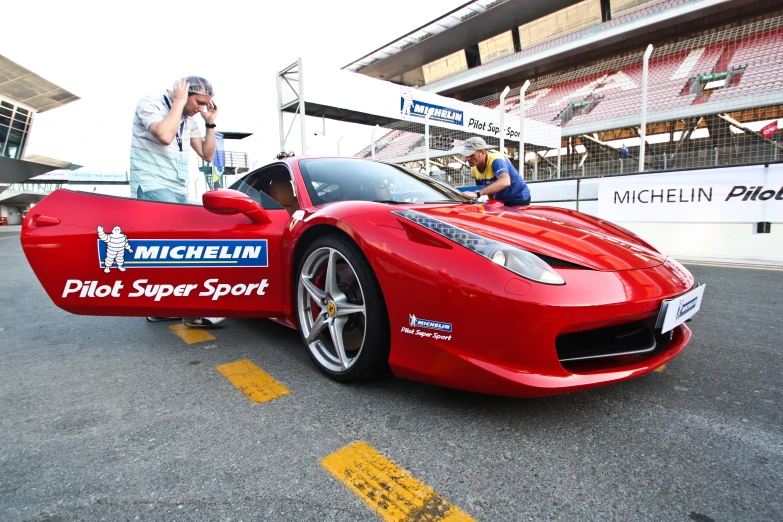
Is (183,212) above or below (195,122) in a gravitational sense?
below

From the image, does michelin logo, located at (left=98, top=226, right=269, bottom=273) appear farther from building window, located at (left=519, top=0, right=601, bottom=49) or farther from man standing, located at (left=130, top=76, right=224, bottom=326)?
building window, located at (left=519, top=0, right=601, bottom=49)

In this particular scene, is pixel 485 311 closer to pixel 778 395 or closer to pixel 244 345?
pixel 778 395

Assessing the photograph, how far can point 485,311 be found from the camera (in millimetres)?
1403

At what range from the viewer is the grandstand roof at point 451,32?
24156 mm

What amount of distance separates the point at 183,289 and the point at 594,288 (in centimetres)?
198

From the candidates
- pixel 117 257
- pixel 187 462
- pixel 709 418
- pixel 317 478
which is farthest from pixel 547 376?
pixel 117 257

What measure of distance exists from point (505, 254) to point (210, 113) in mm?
2692

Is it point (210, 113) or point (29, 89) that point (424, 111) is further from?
point (29, 89)

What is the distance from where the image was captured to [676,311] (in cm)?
159

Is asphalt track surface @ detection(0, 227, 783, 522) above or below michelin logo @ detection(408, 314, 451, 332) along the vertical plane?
below

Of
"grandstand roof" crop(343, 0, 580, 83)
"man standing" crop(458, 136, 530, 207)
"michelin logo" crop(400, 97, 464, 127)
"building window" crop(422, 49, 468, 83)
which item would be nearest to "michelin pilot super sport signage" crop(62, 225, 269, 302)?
"man standing" crop(458, 136, 530, 207)

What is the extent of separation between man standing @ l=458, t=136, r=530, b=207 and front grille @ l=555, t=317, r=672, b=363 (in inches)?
105

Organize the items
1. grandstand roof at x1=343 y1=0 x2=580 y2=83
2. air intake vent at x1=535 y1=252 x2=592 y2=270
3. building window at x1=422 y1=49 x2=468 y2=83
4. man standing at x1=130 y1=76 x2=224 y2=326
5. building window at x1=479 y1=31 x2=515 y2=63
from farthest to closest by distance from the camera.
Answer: building window at x1=422 y1=49 x2=468 y2=83 → building window at x1=479 y1=31 x2=515 y2=63 → grandstand roof at x1=343 y1=0 x2=580 y2=83 → man standing at x1=130 y1=76 x2=224 y2=326 → air intake vent at x1=535 y1=252 x2=592 y2=270

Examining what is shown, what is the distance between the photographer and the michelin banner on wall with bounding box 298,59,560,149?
8.72 meters
